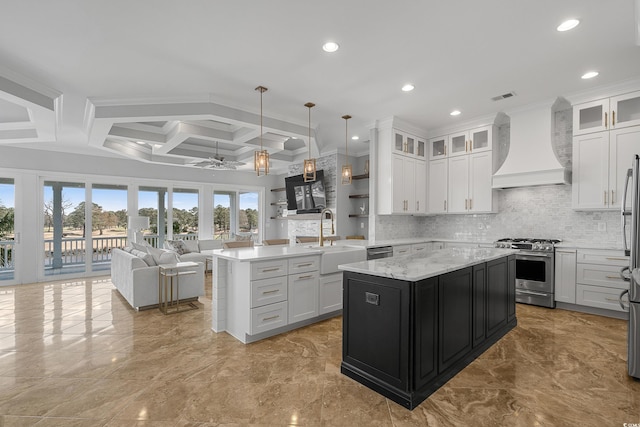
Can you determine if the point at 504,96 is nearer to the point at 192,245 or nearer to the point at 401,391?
the point at 401,391

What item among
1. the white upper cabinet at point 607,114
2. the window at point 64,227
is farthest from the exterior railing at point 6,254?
the white upper cabinet at point 607,114

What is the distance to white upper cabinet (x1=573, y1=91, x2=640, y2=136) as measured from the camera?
12.3 ft

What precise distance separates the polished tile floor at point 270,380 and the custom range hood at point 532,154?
1930 millimetres

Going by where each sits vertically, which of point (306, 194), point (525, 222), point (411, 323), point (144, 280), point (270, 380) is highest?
point (306, 194)

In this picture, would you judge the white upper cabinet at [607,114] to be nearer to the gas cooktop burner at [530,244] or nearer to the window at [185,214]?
the gas cooktop burner at [530,244]

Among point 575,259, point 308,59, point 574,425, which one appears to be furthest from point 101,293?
point 575,259

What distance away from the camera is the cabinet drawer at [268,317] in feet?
9.95

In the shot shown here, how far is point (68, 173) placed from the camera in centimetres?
655

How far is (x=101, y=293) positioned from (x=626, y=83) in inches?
320

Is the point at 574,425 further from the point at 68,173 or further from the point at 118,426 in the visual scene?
the point at 68,173

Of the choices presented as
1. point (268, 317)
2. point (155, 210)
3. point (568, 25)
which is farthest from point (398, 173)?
point (155, 210)

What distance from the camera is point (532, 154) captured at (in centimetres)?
448

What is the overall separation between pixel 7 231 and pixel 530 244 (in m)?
9.30

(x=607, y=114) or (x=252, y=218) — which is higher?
(x=607, y=114)
